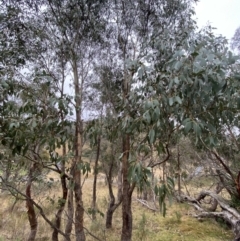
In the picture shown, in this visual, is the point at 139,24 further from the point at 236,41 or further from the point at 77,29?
the point at 236,41

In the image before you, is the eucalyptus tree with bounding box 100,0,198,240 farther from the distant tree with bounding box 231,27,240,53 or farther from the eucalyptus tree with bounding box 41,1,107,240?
the distant tree with bounding box 231,27,240,53

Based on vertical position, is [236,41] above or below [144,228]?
above

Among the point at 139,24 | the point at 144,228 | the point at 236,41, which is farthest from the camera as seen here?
the point at 236,41

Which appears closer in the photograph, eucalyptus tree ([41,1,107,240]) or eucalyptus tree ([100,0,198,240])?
eucalyptus tree ([41,1,107,240])

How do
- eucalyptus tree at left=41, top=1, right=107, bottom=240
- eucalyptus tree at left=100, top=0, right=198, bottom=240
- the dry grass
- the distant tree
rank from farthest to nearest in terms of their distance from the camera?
1. the distant tree
2. the dry grass
3. eucalyptus tree at left=100, top=0, right=198, bottom=240
4. eucalyptus tree at left=41, top=1, right=107, bottom=240

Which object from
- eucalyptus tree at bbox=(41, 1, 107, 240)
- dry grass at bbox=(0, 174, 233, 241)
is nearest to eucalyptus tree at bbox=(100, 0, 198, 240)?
eucalyptus tree at bbox=(41, 1, 107, 240)

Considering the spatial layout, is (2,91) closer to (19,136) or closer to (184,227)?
(19,136)

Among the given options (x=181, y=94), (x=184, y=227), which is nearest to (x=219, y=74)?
(x=181, y=94)

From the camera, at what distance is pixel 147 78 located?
1.77 m

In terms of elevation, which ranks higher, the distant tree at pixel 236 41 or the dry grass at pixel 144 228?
the distant tree at pixel 236 41

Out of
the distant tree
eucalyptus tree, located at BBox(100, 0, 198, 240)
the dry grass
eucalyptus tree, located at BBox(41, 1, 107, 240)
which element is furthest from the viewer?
the distant tree

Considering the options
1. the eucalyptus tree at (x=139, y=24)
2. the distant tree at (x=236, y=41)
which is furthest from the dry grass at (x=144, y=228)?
the distant tree at (x=236, y=41)

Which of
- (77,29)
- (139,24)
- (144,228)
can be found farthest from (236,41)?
(144,228)

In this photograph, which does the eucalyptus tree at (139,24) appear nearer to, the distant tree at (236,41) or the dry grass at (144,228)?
the dry grass at (144,228)
